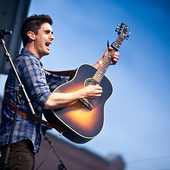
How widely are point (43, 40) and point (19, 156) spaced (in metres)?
1.02

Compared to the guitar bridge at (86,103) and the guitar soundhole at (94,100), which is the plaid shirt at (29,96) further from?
the guitar soundhole at (94,100)

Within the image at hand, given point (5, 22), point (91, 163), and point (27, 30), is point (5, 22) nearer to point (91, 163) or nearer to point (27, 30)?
point (27, 30)

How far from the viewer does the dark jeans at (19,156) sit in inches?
54.9

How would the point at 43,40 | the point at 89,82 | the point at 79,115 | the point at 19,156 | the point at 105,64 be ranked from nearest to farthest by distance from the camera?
the point at 19,156 → the point at 79,115 → the point at 43,40 → the point at 89,82 → the point at 105,64

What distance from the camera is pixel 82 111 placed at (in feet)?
6.12

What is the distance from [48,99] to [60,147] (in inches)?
157

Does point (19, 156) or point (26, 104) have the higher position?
point (26, 104)

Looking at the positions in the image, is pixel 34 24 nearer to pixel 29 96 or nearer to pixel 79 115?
pixel 29 96

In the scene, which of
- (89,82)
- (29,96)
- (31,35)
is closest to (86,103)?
(89,82)

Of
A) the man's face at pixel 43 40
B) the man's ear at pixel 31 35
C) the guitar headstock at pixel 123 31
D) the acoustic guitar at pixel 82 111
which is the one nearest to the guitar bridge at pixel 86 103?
the acoustic guitar at pixel 82 111

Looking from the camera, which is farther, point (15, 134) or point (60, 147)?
point (60, 147)

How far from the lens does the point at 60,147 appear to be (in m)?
5.27

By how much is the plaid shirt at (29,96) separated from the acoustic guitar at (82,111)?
16cm

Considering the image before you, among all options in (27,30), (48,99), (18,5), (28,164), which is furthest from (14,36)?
(28,164)
